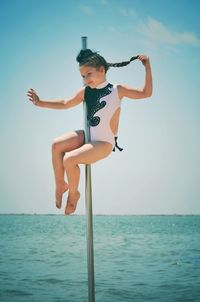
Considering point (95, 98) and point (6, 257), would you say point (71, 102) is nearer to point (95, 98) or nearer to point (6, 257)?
point (95, 98)

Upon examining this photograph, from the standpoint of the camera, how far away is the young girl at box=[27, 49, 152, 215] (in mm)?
2909

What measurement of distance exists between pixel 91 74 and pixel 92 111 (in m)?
0.29

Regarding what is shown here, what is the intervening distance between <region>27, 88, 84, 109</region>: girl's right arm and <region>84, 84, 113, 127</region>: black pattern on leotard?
0.06 metres

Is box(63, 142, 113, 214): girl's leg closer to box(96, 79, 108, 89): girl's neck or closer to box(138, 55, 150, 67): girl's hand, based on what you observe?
box(96, 79, 108, 89): girl's neck

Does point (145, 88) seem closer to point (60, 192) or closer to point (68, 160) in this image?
point (68, 160)

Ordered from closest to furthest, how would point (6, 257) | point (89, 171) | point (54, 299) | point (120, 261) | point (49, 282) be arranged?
point (89, 171)
point (54, 299)
point (49, 282)
point (120, 261)
point (6, 257)

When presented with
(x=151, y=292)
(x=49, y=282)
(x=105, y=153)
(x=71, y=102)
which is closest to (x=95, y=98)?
(x=71, y=102)

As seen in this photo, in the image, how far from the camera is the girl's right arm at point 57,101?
10.3ft

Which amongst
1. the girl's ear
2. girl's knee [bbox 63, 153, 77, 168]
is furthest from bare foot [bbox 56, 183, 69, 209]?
the girl's ear

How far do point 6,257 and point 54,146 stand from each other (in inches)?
823

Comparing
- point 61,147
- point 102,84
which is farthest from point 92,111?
point 61,147

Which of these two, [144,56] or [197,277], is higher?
[144,56]

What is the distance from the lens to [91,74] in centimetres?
306

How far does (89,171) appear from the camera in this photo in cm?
273
